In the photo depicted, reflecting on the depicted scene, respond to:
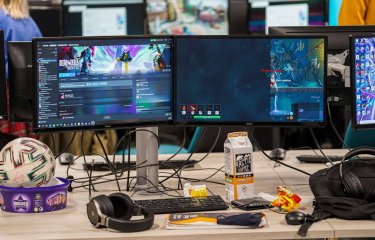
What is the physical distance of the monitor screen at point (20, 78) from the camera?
8.79 ft

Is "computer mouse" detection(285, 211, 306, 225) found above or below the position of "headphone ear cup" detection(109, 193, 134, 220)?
below

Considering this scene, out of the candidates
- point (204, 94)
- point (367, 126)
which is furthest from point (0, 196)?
point (367, 126)

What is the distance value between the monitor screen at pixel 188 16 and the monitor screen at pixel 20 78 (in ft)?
9.19

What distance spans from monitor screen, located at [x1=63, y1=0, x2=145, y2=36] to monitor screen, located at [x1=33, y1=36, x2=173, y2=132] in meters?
3.11

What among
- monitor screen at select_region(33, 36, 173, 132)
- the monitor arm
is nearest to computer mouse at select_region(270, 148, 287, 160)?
the monitor arm

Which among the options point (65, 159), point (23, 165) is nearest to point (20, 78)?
point (65, 159)

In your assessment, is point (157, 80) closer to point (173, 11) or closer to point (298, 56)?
point (298, 56)

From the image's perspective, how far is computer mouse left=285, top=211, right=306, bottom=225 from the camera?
81.5 inches

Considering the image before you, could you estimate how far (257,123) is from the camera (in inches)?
97.3

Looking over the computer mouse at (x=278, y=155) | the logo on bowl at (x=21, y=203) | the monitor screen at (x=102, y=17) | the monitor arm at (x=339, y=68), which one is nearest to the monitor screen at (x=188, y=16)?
the monitor screen at (x=102, y=17)

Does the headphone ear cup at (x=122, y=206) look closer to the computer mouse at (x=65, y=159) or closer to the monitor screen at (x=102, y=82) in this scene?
the monitor screen at (x=102, y=82)

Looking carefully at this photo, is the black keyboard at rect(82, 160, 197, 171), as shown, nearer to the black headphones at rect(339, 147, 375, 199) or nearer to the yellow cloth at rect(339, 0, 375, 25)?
the black headphones at rect(339, 147, 375, 199)

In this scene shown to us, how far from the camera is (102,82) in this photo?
2369mm

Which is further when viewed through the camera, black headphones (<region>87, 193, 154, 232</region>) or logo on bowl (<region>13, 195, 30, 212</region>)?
logo on bowl (<region>13, 195, 30, 212</region>)
